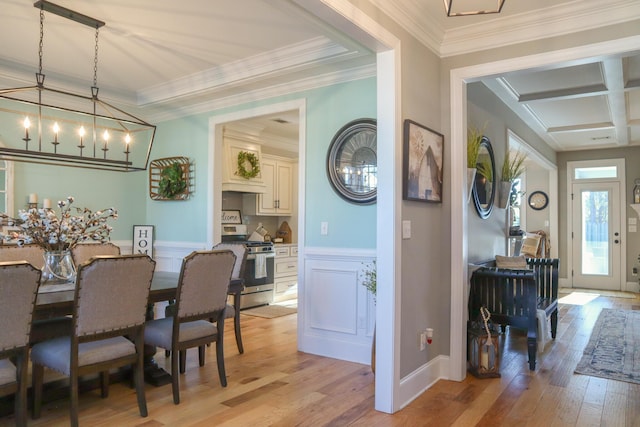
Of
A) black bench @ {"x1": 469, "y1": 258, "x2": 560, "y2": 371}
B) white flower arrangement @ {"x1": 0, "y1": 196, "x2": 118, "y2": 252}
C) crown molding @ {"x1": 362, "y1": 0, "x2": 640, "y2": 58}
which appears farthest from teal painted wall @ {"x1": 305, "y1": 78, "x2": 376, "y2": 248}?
white flower arrangement @ {"x1": 0, "y1": 196, "x2": 118, "y2": 252}

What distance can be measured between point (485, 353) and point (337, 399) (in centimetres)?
121

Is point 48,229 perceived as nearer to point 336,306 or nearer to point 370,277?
point 336,306

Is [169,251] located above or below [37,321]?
above

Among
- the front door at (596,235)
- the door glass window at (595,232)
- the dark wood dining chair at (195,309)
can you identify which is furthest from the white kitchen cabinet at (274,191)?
the door glass window at (595,232)

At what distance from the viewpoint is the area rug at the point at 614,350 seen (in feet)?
11.8

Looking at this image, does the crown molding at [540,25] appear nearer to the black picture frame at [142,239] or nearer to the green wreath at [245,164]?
the green wreath at [245,164]

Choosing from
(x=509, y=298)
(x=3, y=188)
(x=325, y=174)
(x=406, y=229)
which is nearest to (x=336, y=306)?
(x=325, y=174)

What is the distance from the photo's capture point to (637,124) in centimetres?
645

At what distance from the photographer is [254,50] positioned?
3967 mm

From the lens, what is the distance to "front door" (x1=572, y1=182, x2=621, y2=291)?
8.35 m

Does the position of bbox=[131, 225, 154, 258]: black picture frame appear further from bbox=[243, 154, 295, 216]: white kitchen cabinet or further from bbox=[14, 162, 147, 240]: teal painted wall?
bbox=[243, 154, 295, 216]: white kitchen cabinet

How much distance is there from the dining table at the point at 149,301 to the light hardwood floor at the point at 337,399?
5.0 inches

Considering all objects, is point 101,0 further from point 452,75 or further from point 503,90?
point 503,90

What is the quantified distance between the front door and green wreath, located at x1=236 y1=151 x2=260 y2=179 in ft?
20.4
